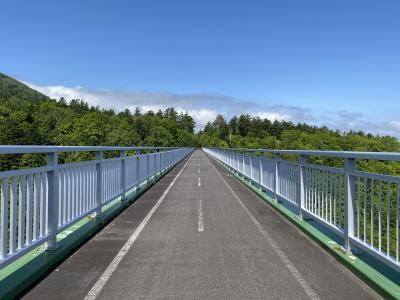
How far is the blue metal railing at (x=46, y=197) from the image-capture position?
4530 mm

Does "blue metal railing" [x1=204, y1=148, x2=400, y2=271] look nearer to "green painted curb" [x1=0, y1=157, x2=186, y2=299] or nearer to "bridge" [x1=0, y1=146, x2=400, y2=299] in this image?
"bridge" [x1=0, y1=146, x2=400, y2=299]

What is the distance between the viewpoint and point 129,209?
1054 centimetres

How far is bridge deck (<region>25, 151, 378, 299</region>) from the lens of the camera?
4.54 m

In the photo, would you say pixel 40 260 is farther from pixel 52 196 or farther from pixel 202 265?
pixel 202 265

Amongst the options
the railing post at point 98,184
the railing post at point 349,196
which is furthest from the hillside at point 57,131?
the railing post at point 349,196

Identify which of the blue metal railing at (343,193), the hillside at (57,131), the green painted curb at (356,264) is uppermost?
the hillside at (57,131)

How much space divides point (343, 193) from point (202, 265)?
9.24 ft

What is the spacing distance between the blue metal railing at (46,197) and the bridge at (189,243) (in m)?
0.02

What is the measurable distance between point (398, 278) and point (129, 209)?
7.32m

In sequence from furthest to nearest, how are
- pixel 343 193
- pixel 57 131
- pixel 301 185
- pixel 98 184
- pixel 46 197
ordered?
pixel 57 131
pixel 98 184
pixel 301 185
pixel 343 193
pixel 46 197

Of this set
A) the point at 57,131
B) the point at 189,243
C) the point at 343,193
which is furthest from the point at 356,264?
the point at 57,131

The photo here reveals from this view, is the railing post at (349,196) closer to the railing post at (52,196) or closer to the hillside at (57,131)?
the railing post at (52,196)

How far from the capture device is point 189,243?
6840 millimetres

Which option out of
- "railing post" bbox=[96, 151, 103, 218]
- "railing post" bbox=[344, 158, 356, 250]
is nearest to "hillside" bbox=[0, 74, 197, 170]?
"railing post" bbox=[96, 151, 103, 218]
